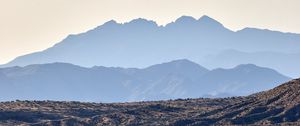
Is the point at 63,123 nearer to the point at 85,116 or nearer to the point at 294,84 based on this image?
the point at 85,116

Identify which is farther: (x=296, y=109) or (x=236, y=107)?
(x=236, y=107)

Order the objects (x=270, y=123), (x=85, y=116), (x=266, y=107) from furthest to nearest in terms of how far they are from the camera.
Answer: (x=85, y=116), (x=266, y=107), (x=270, y=123)

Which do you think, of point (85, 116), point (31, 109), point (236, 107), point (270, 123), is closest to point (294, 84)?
point (236, 107)

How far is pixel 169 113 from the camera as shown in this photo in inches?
4643

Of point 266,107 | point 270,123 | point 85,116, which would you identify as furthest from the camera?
point 85,116

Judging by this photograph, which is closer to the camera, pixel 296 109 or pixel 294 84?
pixel 296 109

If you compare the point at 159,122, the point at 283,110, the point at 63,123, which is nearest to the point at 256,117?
the point at 283,110

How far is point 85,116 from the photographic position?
120m

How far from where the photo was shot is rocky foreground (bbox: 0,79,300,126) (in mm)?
106625

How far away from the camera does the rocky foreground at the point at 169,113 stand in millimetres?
106625

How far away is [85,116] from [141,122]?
12.9 m

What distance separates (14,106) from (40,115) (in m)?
9.30

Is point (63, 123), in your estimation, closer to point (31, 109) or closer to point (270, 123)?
point (31, 109)

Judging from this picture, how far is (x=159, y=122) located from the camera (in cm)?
10900
